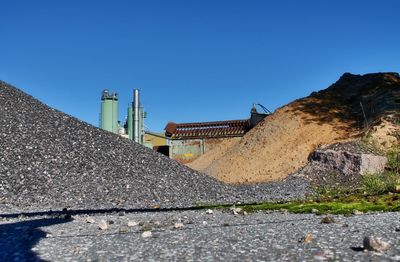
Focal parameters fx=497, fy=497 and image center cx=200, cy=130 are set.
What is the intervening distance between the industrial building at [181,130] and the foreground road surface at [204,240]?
21636 millimetres

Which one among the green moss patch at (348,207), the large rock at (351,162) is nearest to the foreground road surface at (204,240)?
the green moss patch at (348,207)

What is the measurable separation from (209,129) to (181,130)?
1.89 metres

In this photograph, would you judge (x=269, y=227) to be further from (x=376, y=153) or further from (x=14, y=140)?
(x=376, y=153)

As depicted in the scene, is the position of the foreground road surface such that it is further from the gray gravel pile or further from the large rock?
the large rock

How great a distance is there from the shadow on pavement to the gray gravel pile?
3887 mm

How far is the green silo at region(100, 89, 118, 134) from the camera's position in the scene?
105ft

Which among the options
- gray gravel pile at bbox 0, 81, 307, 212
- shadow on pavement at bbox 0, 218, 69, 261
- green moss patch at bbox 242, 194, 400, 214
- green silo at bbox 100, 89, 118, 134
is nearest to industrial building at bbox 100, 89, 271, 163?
green silo at bbox 100, 89, 118, 134

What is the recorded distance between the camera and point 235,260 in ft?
16.8

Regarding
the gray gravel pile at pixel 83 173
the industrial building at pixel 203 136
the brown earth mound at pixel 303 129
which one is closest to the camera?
the gray gravel pile at pixel 83 173

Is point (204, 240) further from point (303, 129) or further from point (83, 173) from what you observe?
point (303, 129)

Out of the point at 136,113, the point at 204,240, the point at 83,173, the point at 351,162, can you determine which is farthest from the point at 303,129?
the point at 204,240

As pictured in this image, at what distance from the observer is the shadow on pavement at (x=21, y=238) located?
5.88m

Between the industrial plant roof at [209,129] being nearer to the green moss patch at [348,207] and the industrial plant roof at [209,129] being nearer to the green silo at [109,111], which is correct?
the green silo at [109,111]

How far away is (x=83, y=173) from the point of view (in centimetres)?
1655
